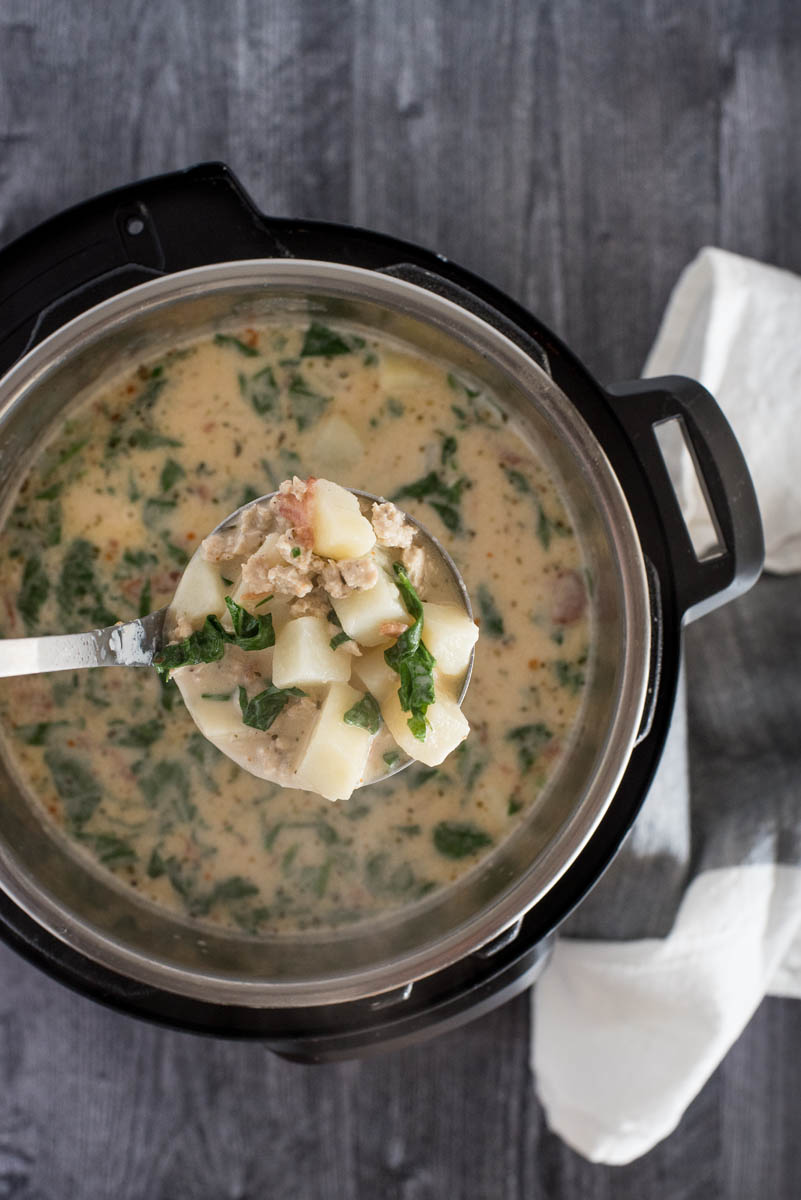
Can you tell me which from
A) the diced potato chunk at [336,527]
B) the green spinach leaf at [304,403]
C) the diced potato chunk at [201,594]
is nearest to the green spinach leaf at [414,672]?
the diced potato chunk at [336,527]

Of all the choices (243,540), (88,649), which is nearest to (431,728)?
(243,540)

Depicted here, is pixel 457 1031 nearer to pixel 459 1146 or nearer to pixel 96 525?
pixel 459 1146

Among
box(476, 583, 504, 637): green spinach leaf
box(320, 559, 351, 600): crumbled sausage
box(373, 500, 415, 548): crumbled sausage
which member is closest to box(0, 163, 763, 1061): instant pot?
box(476, 583, 504, 637): green spinach leaf

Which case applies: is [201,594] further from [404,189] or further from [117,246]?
[404,189]

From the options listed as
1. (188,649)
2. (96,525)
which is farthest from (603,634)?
(96,525)

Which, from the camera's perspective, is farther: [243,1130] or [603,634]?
[243,1130]

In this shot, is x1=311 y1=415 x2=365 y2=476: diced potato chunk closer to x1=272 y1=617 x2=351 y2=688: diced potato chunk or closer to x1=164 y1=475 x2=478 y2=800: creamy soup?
x1=164 y1=475 x2=478 y2=800: creamy soup

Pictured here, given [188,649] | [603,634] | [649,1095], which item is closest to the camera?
[188,649]

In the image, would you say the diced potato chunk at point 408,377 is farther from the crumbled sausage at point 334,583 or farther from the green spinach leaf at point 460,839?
the green spinach leaf at point 460,839
